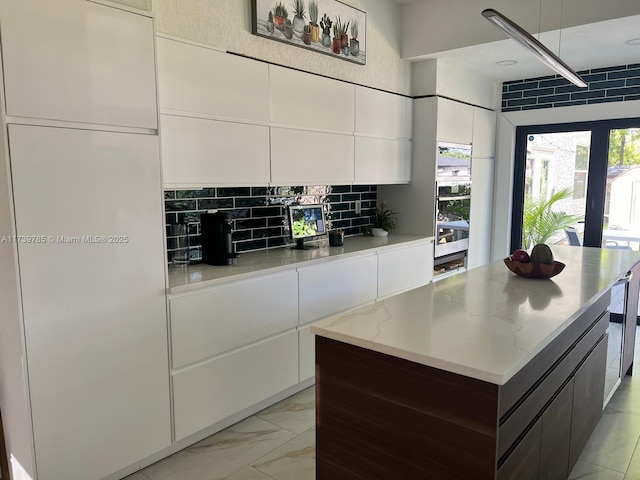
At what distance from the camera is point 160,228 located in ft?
7.70

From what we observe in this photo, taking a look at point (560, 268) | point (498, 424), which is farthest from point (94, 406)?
point (560, 268)

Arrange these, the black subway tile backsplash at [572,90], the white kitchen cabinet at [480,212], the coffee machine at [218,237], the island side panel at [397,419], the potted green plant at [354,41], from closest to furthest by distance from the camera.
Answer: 1. the island side panel at [397,419]
2. the coffee machine at [218,237]
3. the potted green plant at [354,41]
4. the black subway tile backsplash at [572,90]
5. the white kitchen cabinet at [480,212]

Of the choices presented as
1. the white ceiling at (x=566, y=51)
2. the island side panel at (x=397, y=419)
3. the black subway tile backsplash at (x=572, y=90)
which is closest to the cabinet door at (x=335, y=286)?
the island side panel at (x=397, y=419)

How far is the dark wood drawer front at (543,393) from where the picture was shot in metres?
1.52

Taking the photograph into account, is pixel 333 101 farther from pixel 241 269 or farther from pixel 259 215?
pixel 241 269

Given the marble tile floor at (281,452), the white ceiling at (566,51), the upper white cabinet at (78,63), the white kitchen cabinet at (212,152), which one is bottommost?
the marble tile floor at (281,452)

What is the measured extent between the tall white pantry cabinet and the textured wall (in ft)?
1.37

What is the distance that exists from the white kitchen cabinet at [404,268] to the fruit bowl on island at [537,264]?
1255mm

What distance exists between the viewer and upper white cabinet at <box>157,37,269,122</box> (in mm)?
2510

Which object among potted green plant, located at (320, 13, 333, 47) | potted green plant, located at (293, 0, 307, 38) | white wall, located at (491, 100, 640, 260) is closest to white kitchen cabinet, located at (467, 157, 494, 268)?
white wall, located at (491, 100, 640, 260)

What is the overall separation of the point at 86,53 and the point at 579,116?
4.54 m

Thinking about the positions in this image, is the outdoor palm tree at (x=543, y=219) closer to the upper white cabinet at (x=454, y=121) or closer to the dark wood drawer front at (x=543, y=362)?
the upper white cabinet at (x=454, y=121)

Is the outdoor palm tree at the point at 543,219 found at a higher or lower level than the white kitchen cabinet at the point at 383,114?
lower

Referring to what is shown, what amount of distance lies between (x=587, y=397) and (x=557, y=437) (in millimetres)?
554
